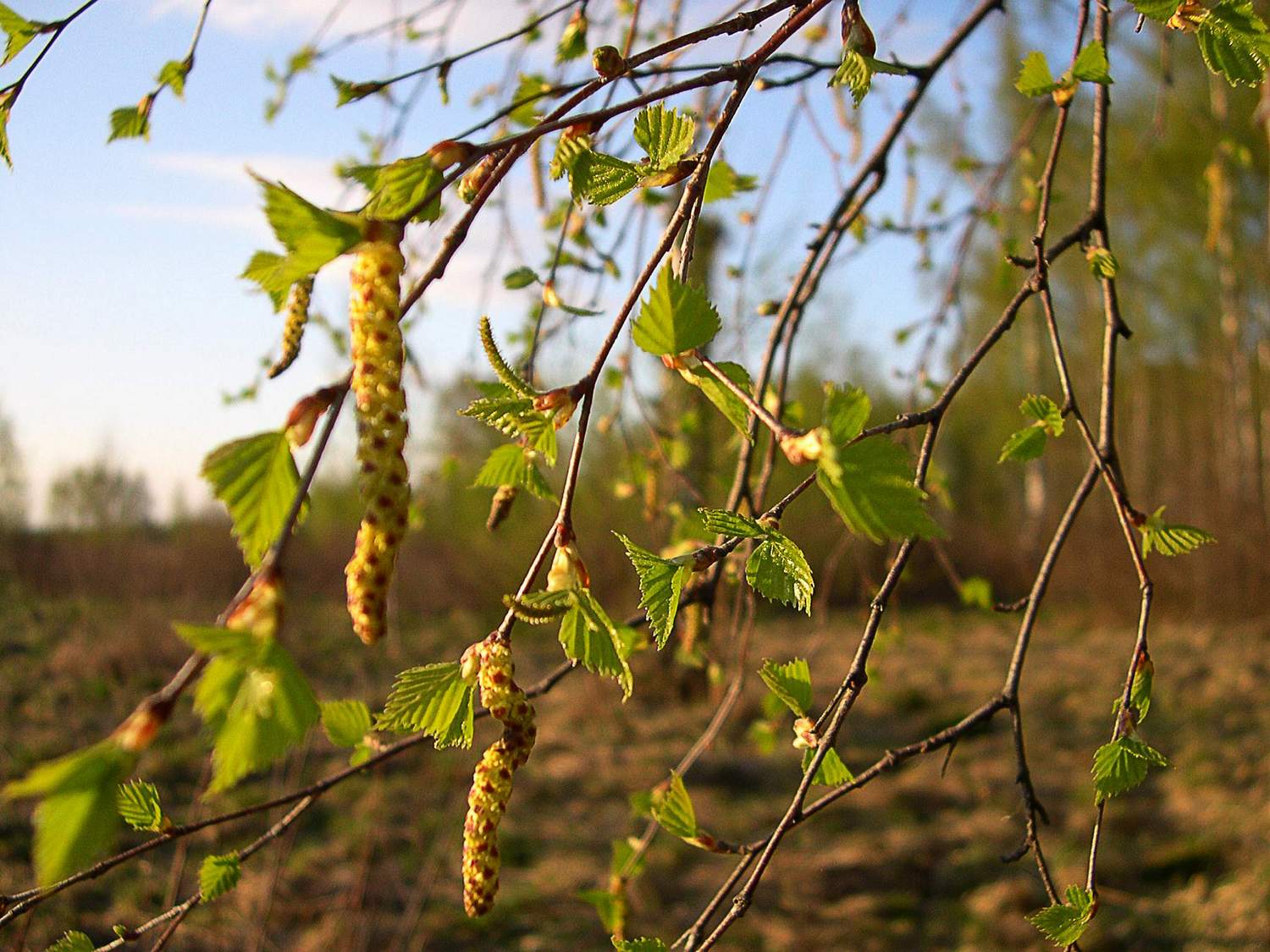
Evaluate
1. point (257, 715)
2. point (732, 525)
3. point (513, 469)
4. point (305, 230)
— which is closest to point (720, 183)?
point (513, 469)

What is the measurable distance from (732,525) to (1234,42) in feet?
1.75

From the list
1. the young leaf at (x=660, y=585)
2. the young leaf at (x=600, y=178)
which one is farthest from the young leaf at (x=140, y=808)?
the young leaf at (x=600, y=178)

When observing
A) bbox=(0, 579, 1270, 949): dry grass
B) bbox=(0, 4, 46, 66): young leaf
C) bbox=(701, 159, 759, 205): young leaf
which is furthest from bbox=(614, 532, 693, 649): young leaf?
bbox=(0, 579, 1270, 949): dry grass

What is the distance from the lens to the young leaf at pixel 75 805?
0.31 meters

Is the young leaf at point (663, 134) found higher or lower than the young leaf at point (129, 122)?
lower

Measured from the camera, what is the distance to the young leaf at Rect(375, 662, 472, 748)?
1.72 ft

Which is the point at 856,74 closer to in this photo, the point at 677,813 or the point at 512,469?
the point at 512,469

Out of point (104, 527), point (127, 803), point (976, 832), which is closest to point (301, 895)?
point (976, 832)

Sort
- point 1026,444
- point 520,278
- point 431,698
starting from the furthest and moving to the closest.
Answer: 1. point 520,278
2. point 1026,444
3. point 431,698

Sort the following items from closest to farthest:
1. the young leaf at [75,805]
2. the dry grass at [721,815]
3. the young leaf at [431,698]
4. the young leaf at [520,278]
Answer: the young leaf at [75,805] < the young leaf at [431,698] < the young leaf at [520,278] < the dry grass at [721,815]

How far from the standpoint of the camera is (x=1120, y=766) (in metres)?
0.70

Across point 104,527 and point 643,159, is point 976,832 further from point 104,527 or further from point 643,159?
point 104,527

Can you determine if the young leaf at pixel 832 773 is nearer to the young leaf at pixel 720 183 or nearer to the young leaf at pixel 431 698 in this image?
the young leaf at pixel 431 698

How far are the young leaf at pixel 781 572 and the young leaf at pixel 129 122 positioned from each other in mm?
768
